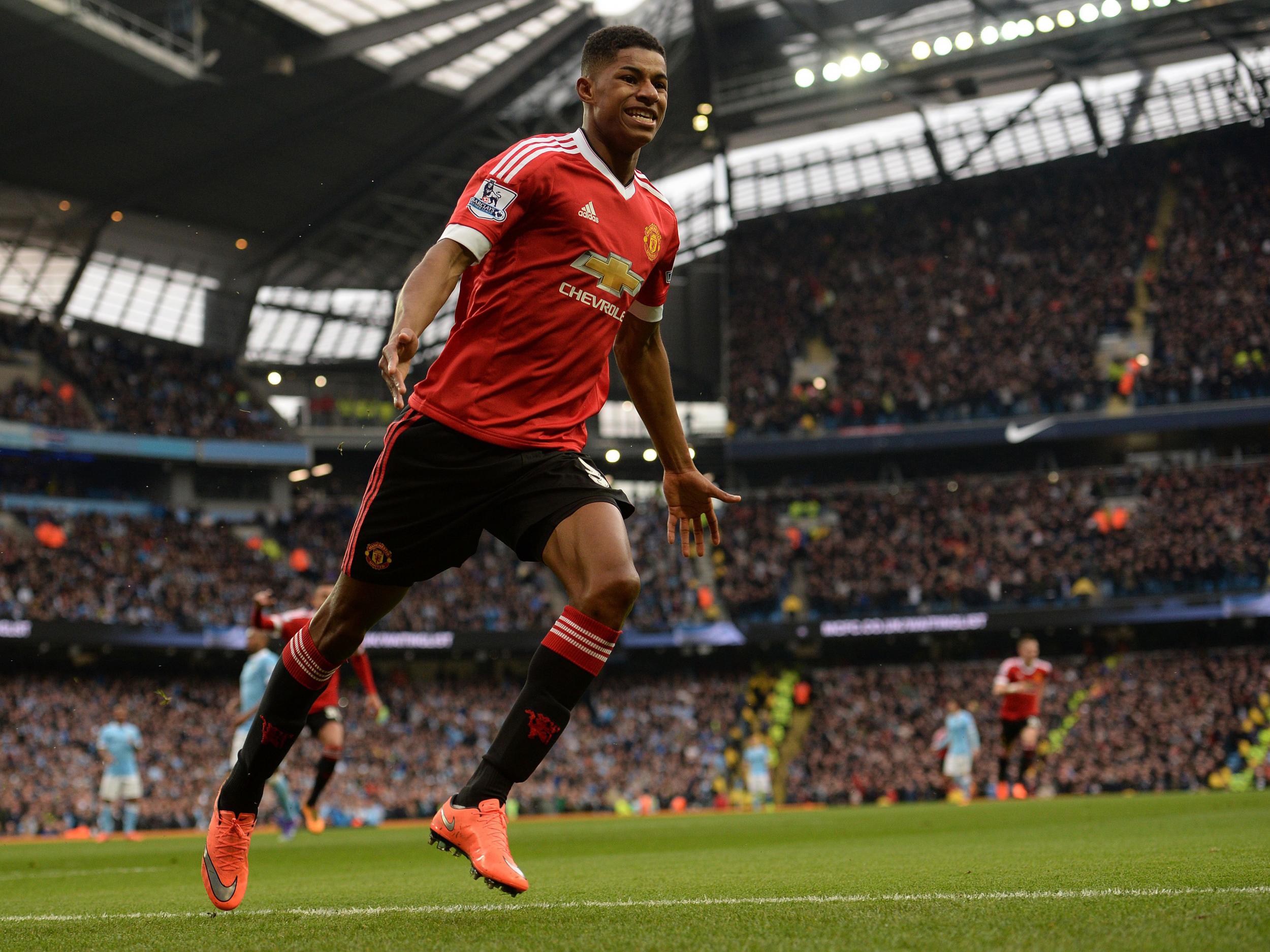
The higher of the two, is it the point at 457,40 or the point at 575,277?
the point at 457,40

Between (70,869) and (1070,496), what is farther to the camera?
(1070,496)

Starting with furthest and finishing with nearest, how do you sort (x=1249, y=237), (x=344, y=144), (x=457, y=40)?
(x=1249, y=237), (x=344, y=144), (x=457, y=40)

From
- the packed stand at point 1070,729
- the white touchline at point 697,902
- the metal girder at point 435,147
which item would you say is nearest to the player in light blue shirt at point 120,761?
the white touchline at point 697,902

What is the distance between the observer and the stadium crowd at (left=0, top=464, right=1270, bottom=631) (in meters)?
32.6

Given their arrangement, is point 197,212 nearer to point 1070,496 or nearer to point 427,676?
point 427,676

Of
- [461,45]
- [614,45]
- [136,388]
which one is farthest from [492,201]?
[136,388]

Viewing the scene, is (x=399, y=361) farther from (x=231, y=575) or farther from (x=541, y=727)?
(x=231, y=575)

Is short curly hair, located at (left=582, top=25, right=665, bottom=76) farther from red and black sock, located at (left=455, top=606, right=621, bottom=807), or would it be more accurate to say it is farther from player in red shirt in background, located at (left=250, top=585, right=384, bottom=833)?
player in red shirt in background, located at (left=250, top=585, right=384, bottom=833)

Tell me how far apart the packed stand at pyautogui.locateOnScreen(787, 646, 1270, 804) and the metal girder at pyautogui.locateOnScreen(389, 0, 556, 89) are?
19.9 m

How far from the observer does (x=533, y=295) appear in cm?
418

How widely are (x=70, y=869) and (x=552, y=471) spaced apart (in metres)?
7.73

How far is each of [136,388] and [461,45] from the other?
15713 millimetres

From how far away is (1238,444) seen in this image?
3681cm

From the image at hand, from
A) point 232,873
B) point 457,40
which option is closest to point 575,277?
point 232,873
